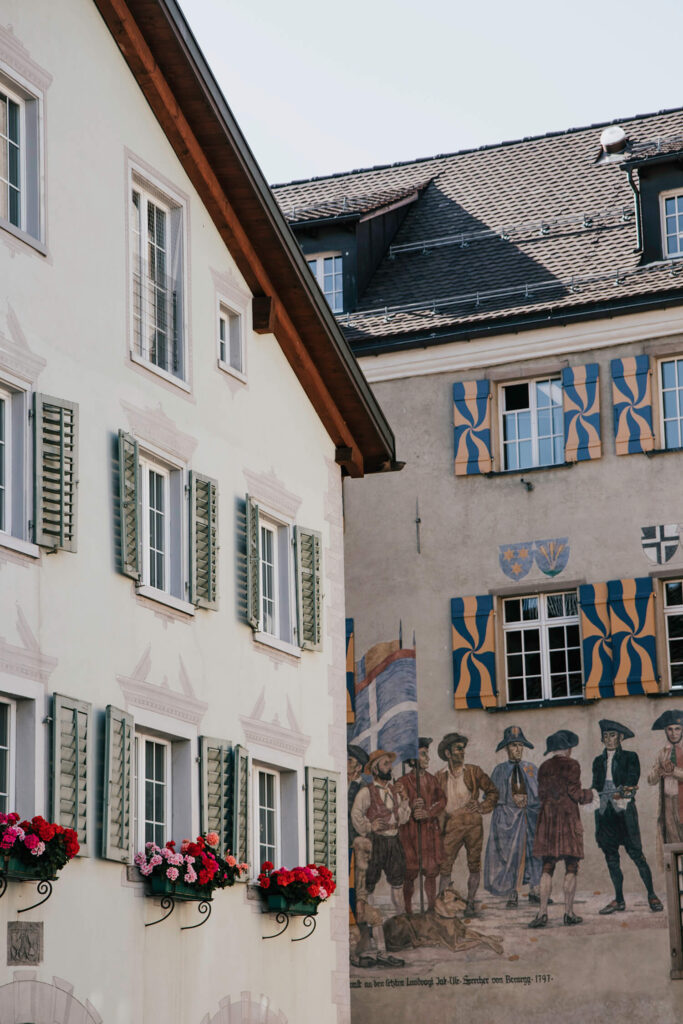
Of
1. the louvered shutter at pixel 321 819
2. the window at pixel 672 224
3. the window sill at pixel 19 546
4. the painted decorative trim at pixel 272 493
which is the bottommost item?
the louvered shutter at pixel 321 819

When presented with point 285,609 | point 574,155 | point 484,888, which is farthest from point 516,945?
point 574,155

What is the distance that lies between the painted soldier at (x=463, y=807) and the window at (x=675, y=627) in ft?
9.05

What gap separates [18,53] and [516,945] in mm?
13047

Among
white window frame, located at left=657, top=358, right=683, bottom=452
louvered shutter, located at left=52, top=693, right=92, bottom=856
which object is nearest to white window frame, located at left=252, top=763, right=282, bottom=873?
louvered shutter, located at left=52, top=693, right=92, bottom=856

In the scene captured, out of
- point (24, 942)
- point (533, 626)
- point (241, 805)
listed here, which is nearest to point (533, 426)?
point (533, 626)

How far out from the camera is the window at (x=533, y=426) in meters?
24.5

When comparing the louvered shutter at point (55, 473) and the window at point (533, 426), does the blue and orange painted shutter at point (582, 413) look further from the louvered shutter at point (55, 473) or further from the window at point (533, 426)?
the louvered shutter at point (55, 473)

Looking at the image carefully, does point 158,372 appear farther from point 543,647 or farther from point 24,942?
point 543,647

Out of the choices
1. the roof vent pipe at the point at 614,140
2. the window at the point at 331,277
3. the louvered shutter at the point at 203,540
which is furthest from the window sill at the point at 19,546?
the roof vent pipe at the point at 614,140

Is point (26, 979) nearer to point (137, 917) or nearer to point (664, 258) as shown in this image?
point (137, 917)

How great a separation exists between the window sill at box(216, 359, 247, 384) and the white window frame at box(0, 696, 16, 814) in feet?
17.3

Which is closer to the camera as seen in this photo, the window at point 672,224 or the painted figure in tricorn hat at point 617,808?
the painted figure in tricorn hat at point 617,808

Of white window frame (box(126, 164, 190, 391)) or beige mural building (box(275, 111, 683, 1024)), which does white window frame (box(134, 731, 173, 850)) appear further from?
beige mural building (box(275, 111, 683, 1024))

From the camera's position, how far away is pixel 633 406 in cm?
2389
